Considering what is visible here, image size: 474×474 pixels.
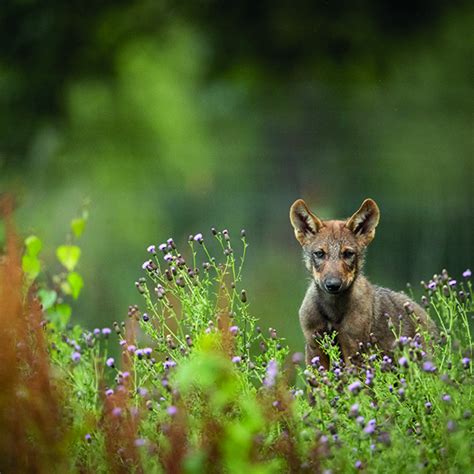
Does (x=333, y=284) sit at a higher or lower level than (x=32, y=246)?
lower

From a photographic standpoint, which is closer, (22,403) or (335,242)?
(22,403)

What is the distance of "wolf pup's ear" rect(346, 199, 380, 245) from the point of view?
19.0ft

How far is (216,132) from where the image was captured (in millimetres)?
11312

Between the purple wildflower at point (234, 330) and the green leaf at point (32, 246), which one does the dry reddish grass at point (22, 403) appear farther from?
the green leaf at point (32, 246)

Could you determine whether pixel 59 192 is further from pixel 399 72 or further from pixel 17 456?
pixel 17 456

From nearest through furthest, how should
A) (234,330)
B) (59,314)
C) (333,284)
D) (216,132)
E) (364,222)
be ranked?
1. (234,330)
2. (333,284)
3. (364,222)
4. (59,314)
5. (216,132)

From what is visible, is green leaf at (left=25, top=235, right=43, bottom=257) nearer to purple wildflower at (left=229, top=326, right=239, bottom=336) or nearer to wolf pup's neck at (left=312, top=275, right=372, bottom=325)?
wolf pup's neck at (left=312, top=275, right=372, bottom=325)

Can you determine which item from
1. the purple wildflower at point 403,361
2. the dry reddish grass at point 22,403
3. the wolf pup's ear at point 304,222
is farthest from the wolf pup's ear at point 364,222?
the dry reddish grass at point 22,403

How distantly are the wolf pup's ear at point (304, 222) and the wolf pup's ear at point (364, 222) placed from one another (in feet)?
0.52

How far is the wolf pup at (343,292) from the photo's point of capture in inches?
222

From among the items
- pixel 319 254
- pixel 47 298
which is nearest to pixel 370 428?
pixel 319 254

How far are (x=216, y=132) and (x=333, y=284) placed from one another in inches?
235

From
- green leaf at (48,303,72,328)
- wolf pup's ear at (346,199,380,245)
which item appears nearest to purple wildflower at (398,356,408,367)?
wolf pup's ear at (346,199,380,245)

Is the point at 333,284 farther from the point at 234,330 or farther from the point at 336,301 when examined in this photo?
the point at 234,330
